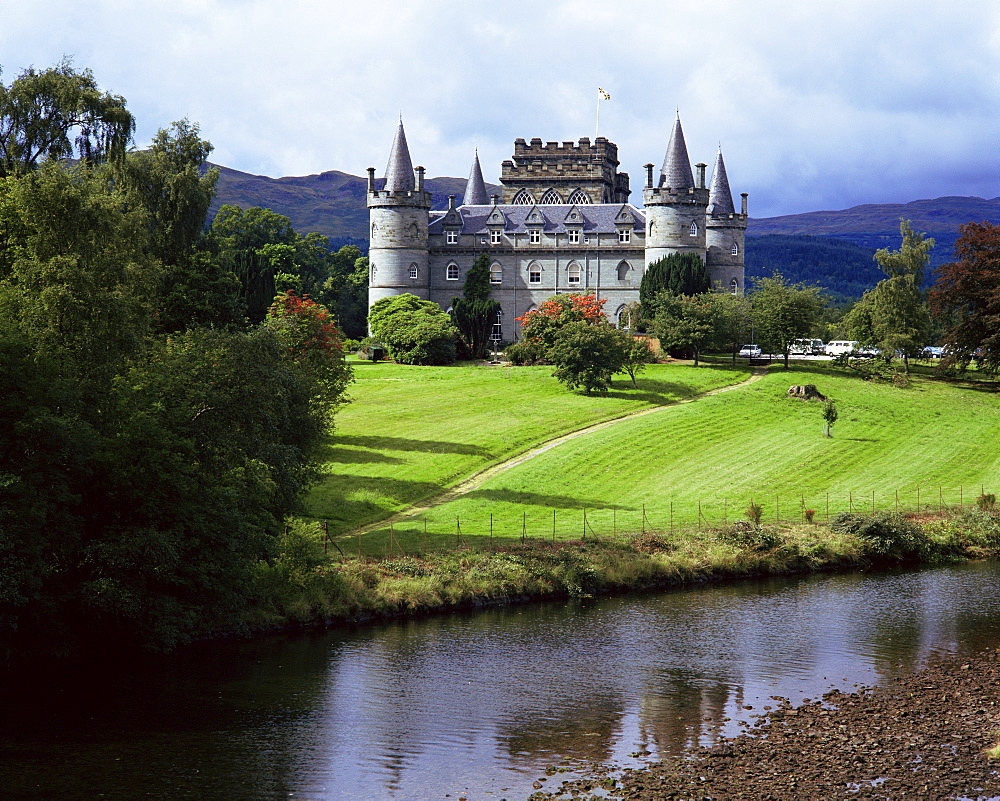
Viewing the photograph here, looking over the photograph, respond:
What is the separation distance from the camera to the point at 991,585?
33.7m

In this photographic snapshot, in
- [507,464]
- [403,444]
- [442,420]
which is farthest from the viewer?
[442,420]

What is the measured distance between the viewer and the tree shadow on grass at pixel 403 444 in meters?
47.2

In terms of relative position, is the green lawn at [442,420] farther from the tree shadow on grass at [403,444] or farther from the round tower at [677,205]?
the round tower at [677,205]

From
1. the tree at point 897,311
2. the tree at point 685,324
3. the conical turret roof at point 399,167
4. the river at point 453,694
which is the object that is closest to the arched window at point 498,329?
the conical turret roof at point 399,167

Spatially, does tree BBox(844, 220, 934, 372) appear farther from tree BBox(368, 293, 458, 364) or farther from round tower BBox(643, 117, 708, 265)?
tree BBox(368, 293, 458, 364)

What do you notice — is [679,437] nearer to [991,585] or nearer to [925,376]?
[991,585]

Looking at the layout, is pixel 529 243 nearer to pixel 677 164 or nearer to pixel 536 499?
pixel 677 164

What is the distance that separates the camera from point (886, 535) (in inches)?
1480

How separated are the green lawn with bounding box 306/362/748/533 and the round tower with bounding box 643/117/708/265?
45.7 ft

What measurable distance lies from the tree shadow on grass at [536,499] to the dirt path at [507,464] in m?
0.87

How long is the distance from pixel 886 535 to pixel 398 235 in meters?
55.0

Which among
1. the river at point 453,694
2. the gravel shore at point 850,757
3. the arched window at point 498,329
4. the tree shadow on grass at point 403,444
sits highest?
the arched window at point 498,329

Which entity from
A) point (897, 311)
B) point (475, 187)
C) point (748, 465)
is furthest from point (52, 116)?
point (475, 187)

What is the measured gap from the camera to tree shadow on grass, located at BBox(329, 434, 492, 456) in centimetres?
4716
